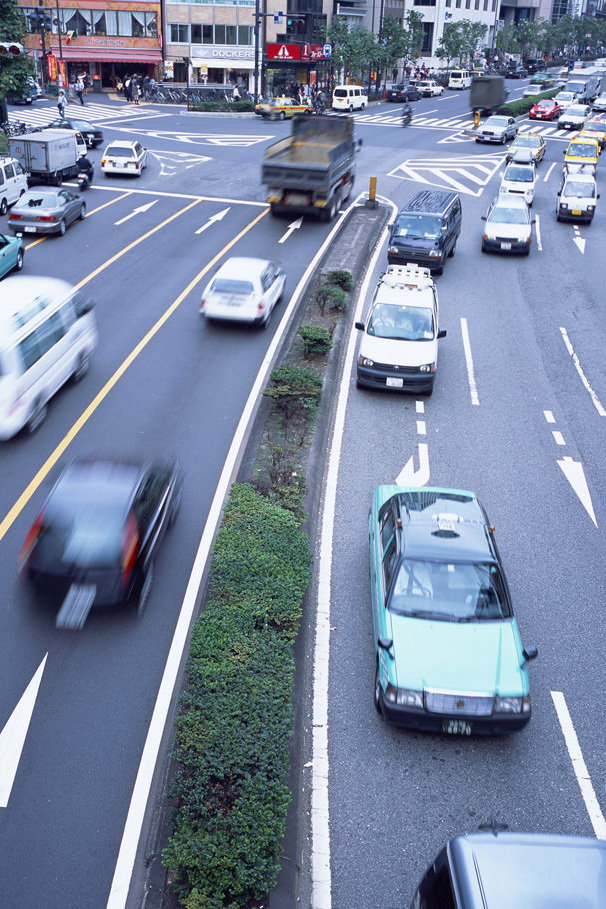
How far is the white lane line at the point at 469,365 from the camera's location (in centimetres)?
1792

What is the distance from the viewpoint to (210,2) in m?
76.9

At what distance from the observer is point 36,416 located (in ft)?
49.3

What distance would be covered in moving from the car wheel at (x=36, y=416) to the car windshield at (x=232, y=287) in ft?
20.3

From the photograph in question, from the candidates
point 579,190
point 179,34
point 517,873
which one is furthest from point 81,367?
point 179,34

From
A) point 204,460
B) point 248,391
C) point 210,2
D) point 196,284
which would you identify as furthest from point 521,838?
point 210,2

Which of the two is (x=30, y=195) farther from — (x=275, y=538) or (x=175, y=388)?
(x=275, y=538)

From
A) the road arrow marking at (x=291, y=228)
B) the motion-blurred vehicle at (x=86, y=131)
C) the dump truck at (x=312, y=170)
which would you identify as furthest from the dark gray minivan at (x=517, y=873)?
the motion-blurred vehicle at (x=86, y=131)

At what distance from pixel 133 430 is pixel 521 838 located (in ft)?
36.6

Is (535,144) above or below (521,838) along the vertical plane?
above

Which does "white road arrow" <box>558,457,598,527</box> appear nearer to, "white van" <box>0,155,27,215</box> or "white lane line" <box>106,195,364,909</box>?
"white lane line" <box>106,195,364,909</box>

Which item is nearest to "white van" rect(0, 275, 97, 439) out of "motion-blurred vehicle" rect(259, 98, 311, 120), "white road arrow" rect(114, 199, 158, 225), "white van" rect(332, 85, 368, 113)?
"white road arrow" rect(114, 199, 158, 225)

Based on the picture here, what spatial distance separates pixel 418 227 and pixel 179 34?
6328 centimetres

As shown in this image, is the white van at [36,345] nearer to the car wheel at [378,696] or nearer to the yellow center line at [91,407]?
the yellow center line at [91,407]

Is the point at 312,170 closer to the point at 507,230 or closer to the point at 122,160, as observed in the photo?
the point at 507,230
